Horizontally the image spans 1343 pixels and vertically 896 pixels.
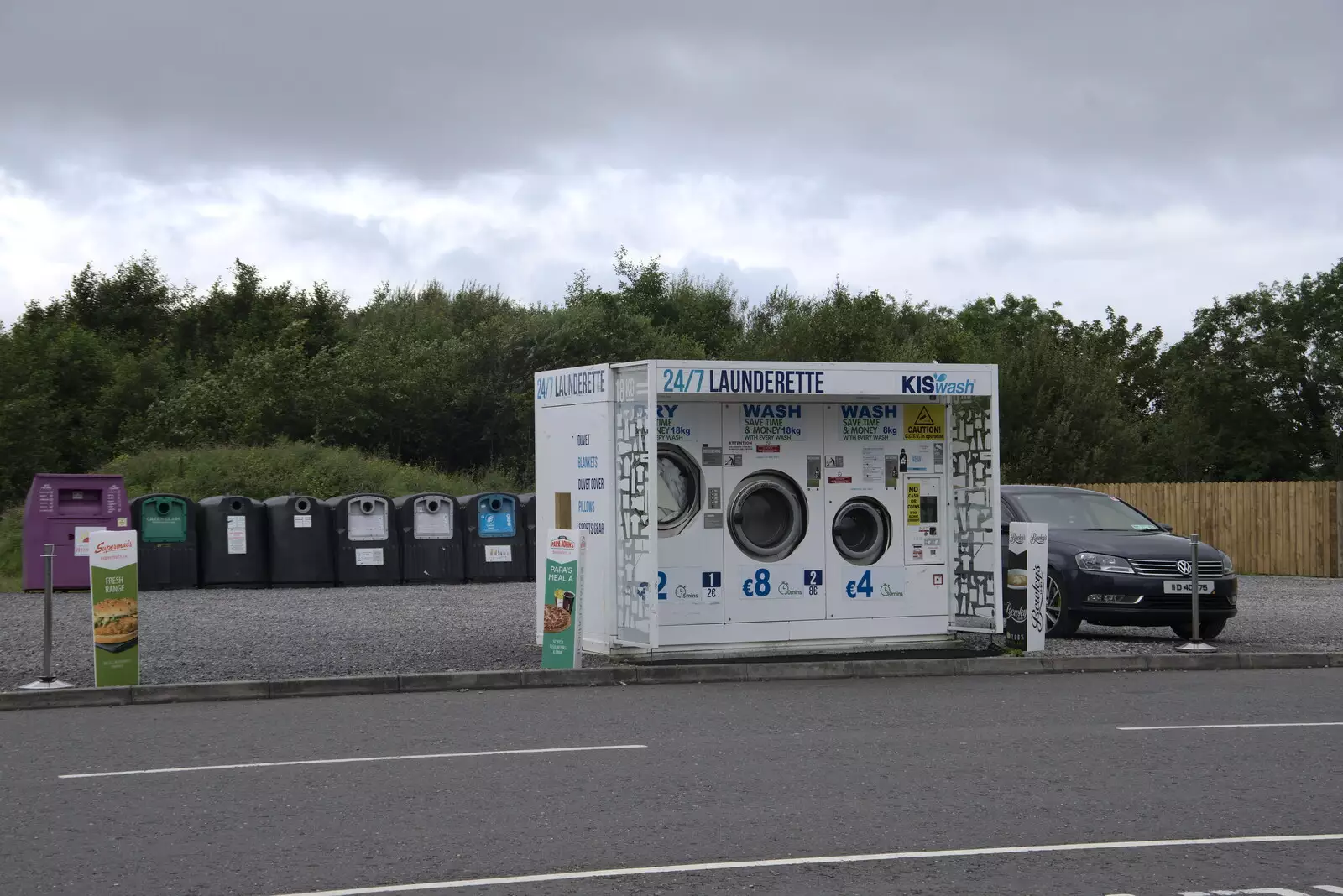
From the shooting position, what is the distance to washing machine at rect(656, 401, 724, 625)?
557 inches

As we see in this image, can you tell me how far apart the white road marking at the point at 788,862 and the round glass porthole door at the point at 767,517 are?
8.02 meters

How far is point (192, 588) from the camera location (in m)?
23.5

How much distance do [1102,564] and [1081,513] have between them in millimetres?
1453

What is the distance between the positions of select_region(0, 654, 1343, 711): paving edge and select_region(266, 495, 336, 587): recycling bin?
38.5 ft

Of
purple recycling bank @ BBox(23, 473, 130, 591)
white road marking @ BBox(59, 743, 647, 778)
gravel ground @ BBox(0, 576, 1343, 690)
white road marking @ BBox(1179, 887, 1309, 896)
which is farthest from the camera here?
purple recycling bank @ BBox(23, 473, 130, 591)

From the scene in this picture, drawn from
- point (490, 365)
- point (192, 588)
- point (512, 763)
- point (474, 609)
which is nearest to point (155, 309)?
point (490, 365)

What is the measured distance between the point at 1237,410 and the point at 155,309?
41378mm

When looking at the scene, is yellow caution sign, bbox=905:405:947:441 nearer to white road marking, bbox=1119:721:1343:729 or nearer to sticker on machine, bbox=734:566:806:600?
sticker on machine, bbox=734:566:806:600

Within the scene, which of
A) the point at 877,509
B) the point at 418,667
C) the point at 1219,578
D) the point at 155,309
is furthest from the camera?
the point at 155,309

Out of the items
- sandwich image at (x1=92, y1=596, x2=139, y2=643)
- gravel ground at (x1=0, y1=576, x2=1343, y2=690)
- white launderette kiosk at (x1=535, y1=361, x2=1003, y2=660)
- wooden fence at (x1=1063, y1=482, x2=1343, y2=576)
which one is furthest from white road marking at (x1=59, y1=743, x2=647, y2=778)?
wooden fence at (x1=1063, y1=482, x2=1343, y2=576)

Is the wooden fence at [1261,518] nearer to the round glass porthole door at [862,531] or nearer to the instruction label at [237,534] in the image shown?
the round glass porthole door at [862,531]

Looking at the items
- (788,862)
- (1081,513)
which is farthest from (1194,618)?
(788,862)

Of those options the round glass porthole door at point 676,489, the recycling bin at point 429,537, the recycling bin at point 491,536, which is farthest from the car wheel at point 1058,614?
the recycling bin at point 429,537

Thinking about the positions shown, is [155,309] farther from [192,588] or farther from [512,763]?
[512,763]
